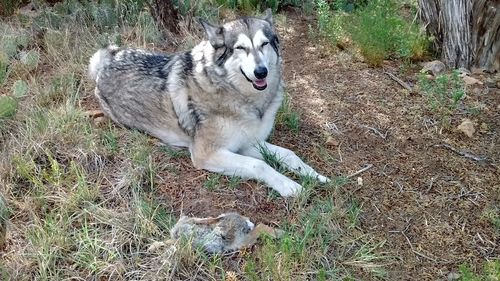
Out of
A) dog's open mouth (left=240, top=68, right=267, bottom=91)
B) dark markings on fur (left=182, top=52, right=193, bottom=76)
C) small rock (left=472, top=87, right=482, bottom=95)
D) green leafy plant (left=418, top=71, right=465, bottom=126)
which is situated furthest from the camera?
small rock (left=472, top=87, right=482, bottom=95)

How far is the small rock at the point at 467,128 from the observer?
12.7ft

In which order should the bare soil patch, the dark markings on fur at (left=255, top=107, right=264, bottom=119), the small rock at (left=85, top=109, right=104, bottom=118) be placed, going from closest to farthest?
the bare soil patch, the dark markings on fur at (left=255, top=107, right=264, bottom=119), the small rock at (left=85, top=109, right=104, bottom=118)

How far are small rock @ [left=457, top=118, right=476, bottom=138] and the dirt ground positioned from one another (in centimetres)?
6

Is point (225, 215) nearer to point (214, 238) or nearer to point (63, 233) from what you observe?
point (214, 238)

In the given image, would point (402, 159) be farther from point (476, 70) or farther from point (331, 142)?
point (476, 70)

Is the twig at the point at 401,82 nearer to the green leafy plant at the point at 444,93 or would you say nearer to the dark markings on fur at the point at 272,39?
the green leafy plant at the point at 444,93

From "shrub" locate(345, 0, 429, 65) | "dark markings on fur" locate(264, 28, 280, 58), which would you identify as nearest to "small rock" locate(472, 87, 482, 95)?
"shrub" locate(345, 0, 429, 65)

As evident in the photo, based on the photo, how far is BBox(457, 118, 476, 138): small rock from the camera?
3.87 m

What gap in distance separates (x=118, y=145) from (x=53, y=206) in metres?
0.76

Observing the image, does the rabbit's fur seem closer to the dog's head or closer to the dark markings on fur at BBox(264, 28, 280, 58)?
the dog's head

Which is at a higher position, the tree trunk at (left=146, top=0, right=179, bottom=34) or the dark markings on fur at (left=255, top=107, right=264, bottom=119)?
the tree trunk at (left=146, top=0, right=179, bottom=34)

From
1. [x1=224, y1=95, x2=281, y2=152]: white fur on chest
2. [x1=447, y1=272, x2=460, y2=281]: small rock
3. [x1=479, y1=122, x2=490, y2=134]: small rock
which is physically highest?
[x1=224, y1=95, x2=281, y2=152]: white fur on chest

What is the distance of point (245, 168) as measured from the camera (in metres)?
3.44

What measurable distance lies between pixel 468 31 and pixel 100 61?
339 cm
